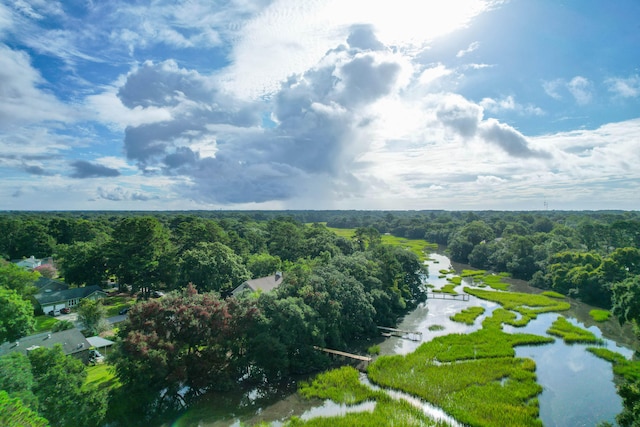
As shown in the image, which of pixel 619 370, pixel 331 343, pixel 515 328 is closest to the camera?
pixel 619 370

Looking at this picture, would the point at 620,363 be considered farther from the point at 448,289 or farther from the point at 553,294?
the point at 448,289

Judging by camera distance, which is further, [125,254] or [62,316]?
[125,254]

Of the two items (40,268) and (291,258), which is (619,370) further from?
(40,268)

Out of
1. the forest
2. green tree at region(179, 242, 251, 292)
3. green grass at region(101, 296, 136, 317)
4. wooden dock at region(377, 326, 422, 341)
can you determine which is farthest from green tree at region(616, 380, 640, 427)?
green grass at region(101, 296, 136, 317)

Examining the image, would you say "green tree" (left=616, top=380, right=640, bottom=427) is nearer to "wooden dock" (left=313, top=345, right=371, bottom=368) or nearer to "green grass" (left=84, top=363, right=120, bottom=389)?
"wooden dock" (left=313, top=345, right=371, bottom=368)

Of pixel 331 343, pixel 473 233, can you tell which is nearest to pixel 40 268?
pixel 331 343

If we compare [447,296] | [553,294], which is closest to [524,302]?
[553,294]
